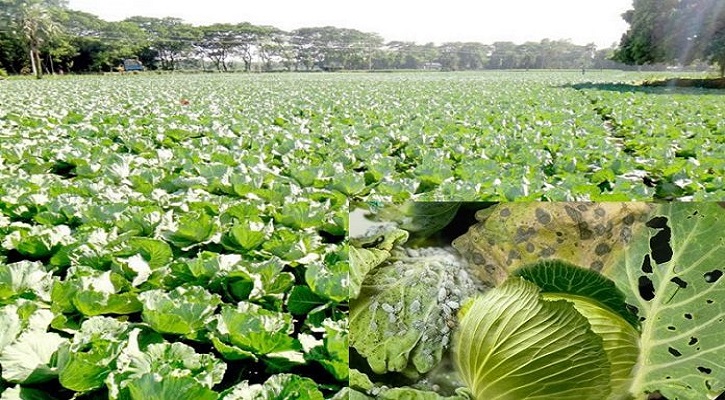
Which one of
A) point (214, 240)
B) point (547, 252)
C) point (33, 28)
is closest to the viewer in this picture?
point (547, 252)

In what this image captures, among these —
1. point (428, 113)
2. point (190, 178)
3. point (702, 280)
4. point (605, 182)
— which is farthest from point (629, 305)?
point (428, 113)

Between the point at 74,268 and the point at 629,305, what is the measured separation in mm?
2452

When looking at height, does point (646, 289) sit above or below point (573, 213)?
below

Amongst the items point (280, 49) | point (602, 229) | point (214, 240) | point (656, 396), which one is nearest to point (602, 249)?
point (602, 229)

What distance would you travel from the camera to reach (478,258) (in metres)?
1.27

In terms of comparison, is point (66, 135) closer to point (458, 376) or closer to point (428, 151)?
point (428, 151)

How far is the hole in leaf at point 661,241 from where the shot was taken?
119cm

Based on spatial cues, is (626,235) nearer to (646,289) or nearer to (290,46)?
(646,289)

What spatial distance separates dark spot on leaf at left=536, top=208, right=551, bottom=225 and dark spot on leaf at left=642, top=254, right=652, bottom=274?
0.19 meters

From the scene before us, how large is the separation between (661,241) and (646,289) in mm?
100

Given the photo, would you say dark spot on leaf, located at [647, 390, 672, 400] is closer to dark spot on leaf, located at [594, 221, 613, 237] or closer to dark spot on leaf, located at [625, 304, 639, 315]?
dark spot on leaf, located at [625, 304, 639, 315]

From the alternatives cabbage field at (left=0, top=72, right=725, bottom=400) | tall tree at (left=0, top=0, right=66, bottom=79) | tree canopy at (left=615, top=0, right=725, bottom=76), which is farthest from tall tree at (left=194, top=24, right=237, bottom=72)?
cabbage field at (left=0, top=72, right=725, bottom=400)

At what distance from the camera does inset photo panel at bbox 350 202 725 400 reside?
3.76 feet

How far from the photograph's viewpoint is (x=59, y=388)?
206cm
